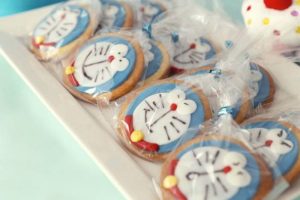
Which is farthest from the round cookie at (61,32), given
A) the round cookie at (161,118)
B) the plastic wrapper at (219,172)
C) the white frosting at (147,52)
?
the plastic wrapper at (219,172)

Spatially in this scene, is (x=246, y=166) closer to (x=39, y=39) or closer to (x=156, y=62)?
(x=156, y=62)

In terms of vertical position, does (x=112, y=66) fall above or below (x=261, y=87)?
above

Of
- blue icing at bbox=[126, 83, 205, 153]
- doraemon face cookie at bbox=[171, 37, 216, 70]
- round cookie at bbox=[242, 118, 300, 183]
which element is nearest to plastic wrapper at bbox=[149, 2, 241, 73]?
doraemon face cookie at bbox=[171, 37, 216, 70]

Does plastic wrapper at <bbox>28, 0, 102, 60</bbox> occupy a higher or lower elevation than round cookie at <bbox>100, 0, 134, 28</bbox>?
higher

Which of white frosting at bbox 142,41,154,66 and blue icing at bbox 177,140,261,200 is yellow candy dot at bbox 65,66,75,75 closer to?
white frosting at bbox 142,41,154,66

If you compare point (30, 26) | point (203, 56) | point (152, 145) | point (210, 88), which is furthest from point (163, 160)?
point (30, 26)

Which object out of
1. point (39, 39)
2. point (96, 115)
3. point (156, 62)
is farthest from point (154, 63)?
point (39, 39)
